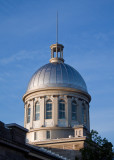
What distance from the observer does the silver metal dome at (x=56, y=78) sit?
41406mm

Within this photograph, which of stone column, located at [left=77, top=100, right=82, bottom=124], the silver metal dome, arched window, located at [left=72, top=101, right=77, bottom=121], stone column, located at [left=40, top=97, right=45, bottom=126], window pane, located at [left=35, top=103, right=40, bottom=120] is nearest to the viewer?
stone column, located at [left=40, top=97, right=45, bottom=126]

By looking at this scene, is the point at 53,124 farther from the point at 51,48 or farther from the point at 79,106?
the point at 51,48

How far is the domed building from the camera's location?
39.1m

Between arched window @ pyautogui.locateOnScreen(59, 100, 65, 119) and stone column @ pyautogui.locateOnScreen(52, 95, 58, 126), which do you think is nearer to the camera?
stone column @ pyautogui.locateOnScreen(52, 95, 58, 126)

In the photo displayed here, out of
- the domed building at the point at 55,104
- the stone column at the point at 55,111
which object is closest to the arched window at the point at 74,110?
the domed building at the point at 55,104

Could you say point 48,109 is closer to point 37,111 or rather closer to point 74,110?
point 37,111

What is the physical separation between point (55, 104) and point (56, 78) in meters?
3.31

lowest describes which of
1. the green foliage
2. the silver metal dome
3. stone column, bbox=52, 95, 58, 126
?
the green foliage

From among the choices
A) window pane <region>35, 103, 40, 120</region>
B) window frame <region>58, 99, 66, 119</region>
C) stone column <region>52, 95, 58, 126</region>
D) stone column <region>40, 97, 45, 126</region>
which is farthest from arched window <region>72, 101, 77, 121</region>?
window pane <region>35, 103, 40, 120</region>

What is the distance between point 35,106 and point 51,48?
9.01m

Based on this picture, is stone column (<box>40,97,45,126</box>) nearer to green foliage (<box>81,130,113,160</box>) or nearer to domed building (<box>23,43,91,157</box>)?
domed building (<box>23,43,91,157</box>)

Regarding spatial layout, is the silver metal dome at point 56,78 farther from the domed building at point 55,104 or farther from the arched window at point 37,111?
the arched window at point 37,111

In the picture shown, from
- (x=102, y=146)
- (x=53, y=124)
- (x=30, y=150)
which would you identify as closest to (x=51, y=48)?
(x=53, y=124)

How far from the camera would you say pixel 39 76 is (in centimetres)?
4278
